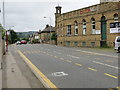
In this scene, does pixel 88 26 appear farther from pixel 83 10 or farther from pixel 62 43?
pixel 62 43

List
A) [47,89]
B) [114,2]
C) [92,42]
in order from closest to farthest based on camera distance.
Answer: [47,89] → [114,2] → [92,42]

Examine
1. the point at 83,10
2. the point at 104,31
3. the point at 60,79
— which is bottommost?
the point at 60,79

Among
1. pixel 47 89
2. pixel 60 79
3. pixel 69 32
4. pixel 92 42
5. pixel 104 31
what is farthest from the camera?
pixel 69 32

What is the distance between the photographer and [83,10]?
41.0 meters

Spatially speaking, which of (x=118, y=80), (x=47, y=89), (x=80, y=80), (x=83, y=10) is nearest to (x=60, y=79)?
(x=80, y=80)

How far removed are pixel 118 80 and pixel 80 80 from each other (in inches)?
65.5

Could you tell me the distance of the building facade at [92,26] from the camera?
33.2 metres

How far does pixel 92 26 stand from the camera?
38.6 m

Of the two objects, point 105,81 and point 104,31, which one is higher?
point 104,31

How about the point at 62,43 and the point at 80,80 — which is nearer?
the point at 80,80

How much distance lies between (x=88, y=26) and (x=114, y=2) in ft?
27.4

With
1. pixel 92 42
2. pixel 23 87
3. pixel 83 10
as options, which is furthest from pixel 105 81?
pixel 83 10

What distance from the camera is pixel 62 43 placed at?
169 ft

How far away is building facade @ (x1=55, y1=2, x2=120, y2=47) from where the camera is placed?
33.2 m
